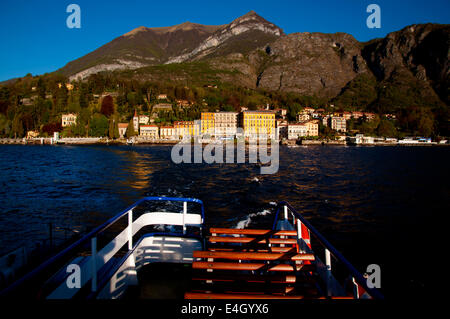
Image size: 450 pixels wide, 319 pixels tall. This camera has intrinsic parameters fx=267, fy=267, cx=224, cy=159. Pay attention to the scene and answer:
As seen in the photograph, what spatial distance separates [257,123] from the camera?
96.5m

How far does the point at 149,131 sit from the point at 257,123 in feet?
128

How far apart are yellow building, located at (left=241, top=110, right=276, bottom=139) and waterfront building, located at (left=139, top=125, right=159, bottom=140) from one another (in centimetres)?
3173

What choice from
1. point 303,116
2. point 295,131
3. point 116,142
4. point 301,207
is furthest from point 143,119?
point 301,207

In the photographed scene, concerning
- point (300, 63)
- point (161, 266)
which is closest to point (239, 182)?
point (161, 266)

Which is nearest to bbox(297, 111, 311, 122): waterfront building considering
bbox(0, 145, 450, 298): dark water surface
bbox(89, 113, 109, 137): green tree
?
bbox(89, 113, 109, 137): green tree

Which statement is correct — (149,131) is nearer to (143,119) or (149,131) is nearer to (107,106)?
(143,119)

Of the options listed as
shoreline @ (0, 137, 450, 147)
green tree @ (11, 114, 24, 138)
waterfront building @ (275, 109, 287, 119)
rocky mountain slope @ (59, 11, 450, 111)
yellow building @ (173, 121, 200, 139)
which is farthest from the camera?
rocky mountain slope @ (59, 11, 450, 111)

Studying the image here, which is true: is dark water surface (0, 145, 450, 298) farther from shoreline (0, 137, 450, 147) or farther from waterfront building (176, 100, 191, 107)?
waterfront building (176, 100, 191, 107)

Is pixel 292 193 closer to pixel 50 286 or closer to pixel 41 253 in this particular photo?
pixel 41 253

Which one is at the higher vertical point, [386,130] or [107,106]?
[107,106]

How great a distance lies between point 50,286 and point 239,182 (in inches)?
679

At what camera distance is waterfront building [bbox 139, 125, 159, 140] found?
3792 inches

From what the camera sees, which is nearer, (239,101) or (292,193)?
(292,193)
